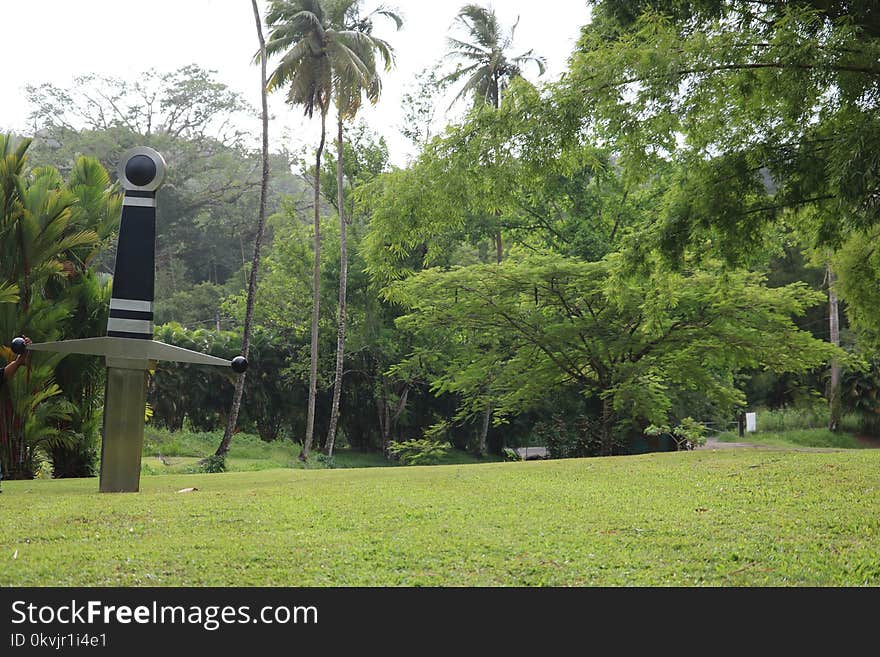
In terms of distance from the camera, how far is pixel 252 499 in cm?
840

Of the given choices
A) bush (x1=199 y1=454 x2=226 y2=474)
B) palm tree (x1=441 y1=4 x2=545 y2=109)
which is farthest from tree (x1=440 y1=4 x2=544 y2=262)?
bush (x1=199 y1=454 x2=226 y2=474)

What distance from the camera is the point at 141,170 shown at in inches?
362

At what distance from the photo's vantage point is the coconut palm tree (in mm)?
19859

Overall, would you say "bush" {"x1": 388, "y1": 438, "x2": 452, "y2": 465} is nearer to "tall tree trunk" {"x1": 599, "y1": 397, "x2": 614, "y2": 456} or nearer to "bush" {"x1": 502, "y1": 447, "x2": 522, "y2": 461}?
"bush" {"x1": 502, "y1": 447, "x2": 522, "y2": 461}

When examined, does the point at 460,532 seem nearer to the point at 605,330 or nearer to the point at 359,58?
the point at 605,330

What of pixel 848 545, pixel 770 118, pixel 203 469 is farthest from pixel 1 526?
pixel 203 469

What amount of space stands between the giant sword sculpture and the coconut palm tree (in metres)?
11.3

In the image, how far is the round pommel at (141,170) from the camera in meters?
9.18

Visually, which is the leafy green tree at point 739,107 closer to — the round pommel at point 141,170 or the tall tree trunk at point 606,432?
the round pommel at point 141,170

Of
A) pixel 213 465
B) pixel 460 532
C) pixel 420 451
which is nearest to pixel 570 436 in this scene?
pixel 420 451

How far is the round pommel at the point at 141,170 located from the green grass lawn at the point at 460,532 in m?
3.30

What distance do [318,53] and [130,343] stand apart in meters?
13.0

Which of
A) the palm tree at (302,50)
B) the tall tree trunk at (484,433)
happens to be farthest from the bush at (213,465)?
the tall tree trunk at (484,433)
